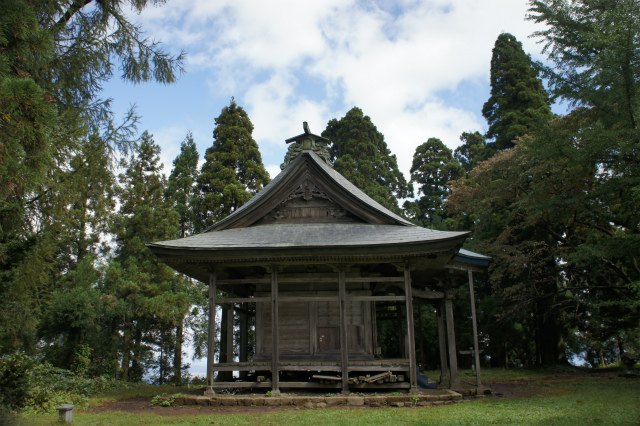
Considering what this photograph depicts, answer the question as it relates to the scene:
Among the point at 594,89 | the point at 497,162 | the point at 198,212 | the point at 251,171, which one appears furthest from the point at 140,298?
the point at 594,89

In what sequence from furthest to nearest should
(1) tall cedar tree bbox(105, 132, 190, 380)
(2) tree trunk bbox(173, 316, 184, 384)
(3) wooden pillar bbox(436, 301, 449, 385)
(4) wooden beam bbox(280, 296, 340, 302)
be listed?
1. (2) tree trunk bbox(173, 316, 184, 384)
2. (1) tall cedar tree bbox(105, 132, 190, 380)
3. (3) wooden pillar bbox(436, 301, 449, 385)
4. (4) wooden beam bbox(280, 296, 340, 302)

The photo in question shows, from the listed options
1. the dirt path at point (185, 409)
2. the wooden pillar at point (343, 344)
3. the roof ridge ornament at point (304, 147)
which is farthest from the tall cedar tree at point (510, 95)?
the dirt path at point (185, 409)

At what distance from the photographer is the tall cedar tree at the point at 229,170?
2575 cm

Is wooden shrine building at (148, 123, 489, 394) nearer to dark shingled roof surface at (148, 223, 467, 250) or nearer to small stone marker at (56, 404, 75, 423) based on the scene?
dark shingled roof surface at (148, 223, 467, 250)

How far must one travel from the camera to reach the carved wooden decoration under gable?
46.7 feet

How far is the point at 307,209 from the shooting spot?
14.4 metres

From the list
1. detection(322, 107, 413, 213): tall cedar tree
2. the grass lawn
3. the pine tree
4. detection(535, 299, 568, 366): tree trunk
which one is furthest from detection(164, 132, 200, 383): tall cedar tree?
detection(535, 299, 568, 366): tree trunk

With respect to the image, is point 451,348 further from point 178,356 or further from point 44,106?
point 178,356

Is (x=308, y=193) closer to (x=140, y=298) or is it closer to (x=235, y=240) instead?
(x=235, y=240)

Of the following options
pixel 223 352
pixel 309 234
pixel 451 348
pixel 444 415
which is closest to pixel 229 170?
pixel 223 352

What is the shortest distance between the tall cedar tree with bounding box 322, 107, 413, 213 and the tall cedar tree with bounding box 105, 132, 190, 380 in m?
13.2

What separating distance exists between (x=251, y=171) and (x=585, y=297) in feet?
59.8

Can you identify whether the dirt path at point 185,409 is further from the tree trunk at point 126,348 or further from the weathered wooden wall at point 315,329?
the tree trunk at point 126,348

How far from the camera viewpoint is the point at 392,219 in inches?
530
